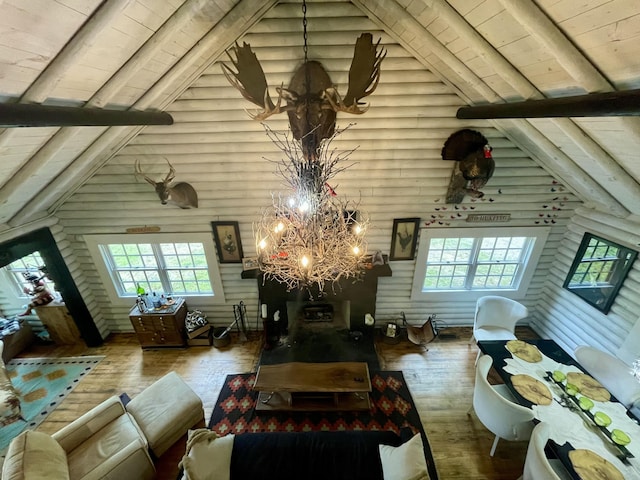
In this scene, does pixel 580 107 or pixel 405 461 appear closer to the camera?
pixel 580 107

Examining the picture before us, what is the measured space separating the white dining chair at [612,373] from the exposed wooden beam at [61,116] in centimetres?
588

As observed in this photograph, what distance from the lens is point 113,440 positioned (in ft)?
10.2

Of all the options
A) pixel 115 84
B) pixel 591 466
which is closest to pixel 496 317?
pixel 591 466

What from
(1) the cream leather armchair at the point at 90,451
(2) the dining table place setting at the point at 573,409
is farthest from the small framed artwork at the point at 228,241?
(2) the dining table place setting at the point at 573,409

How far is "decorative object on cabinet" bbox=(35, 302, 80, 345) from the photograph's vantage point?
16.0ft

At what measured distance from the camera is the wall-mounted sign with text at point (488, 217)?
14.6 ft

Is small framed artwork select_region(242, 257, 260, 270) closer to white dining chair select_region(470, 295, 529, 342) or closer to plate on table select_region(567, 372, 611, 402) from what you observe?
white dining chair select_region(470, 295, 529, 342)

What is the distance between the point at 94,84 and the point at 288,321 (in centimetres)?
424

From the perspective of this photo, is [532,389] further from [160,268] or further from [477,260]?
[160,268]

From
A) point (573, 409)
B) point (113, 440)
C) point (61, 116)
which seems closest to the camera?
point (61, 116)

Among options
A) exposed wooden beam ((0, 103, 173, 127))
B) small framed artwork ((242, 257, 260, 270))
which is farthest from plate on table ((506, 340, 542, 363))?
exposed wooden beam ((0, 103, 173, 127))

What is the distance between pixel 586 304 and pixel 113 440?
664cm

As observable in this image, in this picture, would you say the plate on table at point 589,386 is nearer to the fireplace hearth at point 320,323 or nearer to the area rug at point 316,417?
the area rug at point 316,417

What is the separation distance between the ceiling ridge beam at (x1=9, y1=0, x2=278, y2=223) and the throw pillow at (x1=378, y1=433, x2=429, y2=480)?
4317mm
